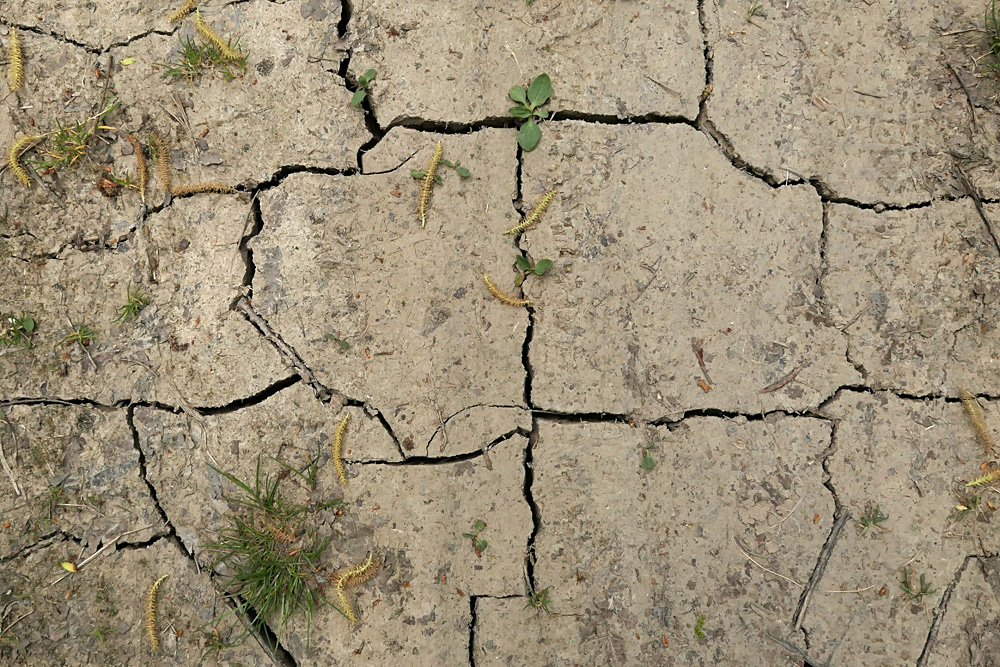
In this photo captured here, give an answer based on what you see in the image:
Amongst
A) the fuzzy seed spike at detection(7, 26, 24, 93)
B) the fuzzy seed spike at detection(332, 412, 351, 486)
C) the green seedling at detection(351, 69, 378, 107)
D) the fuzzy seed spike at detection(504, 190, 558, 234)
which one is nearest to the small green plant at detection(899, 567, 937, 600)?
the fuzzy seed spike at detection(504, 190, 558, 234)

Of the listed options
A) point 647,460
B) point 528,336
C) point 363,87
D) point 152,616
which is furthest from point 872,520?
point 152,616

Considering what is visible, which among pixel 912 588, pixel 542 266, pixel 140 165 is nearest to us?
pixel 912 588

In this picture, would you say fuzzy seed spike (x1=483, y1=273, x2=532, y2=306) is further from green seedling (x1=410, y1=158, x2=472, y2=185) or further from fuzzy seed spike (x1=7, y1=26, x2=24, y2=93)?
fuzzy seed spike (x1=7, y1=26, x2=24, y2=93)

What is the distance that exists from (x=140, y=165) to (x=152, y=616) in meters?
1.80

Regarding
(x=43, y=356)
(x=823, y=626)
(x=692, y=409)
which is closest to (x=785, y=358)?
(x=692, y=409)

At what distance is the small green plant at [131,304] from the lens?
2773 mm

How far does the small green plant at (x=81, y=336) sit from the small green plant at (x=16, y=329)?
5.1 inches

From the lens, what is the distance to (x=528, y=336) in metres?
2.72

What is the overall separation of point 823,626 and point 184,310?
9.13 feet

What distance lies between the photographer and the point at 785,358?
8.87ft

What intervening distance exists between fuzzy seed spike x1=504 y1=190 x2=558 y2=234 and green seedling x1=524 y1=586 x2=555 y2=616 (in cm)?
140

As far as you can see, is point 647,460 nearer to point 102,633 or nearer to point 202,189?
point 202,189

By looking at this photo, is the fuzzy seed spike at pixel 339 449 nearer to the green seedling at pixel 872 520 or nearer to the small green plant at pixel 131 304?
the small green plant at pixel 131 304

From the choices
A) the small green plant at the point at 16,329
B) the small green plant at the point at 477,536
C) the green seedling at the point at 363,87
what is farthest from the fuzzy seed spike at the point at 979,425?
the small green plant at the point at 16,329
